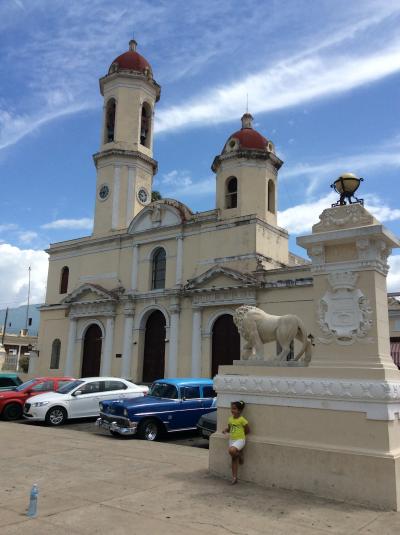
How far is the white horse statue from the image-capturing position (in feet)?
28.8

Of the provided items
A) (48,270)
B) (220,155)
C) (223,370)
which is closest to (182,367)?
(220,155)

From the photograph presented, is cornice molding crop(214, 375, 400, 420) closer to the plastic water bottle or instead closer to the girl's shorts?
the girl's shorts

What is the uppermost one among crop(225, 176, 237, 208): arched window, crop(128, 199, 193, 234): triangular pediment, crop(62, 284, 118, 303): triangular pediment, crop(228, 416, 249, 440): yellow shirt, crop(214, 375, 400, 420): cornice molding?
crop(225, 176, 237, 208): arched window

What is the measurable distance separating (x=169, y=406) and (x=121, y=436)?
1469 millimetres

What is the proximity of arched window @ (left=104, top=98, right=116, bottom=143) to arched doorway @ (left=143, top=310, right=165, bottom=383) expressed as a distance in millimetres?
11804

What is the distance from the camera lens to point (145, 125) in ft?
105

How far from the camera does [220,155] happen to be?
2608 centimetres

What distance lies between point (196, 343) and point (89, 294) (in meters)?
7.85

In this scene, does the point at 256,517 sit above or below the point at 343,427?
below

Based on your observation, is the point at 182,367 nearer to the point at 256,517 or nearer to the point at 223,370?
the point at 223,370

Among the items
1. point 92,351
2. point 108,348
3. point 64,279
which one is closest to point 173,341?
point 108,348

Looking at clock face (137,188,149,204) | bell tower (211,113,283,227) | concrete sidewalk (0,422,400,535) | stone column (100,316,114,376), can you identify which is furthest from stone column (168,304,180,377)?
concrete sidewalk (0,422,400,535)

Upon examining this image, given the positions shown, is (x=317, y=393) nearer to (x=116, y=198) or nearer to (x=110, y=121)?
(x=116, y=198)

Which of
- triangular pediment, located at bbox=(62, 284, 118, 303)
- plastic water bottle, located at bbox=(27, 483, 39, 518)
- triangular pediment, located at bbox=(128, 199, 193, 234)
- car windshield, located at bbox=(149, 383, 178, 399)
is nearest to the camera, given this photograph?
plastic water bottle, located at bbox=(27, 483, 39, 518)
